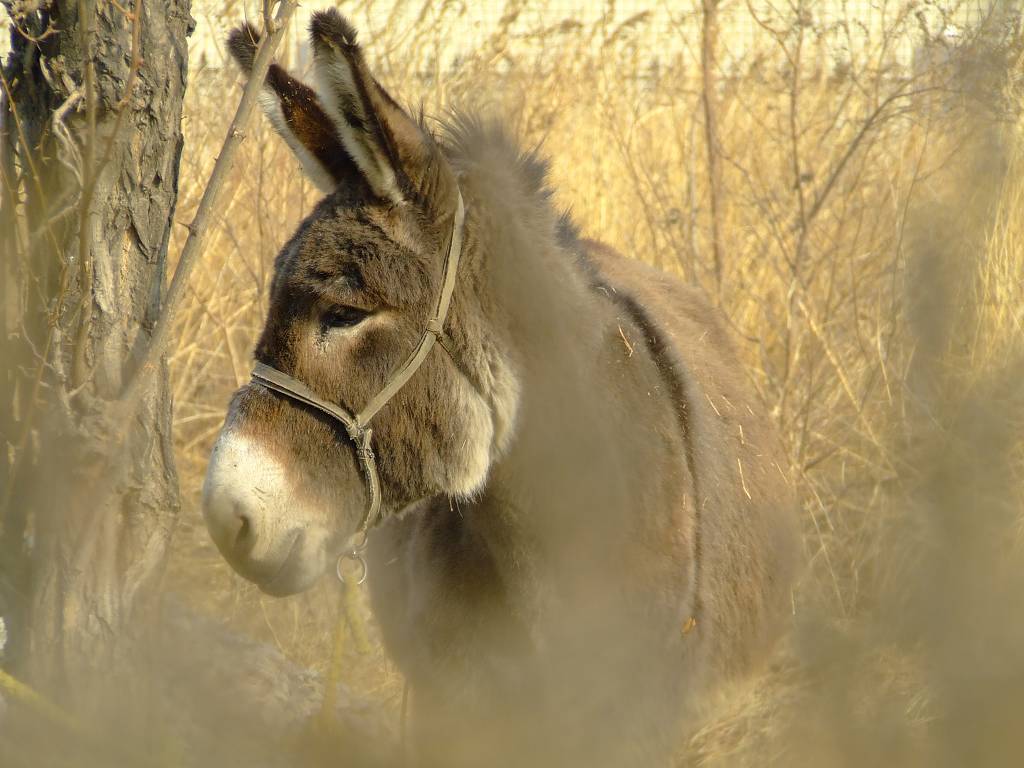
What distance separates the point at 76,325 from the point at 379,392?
747 mm

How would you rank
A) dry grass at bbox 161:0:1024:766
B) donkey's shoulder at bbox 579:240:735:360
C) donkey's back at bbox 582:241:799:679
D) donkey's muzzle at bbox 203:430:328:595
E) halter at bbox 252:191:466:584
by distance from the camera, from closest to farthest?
dry grass at bbox 161:0:1024:766, donkey's muzzle at bbox 203:430:328:595, halter at bbox 252:191:466:584, donkey's back at bbox 582:241:799:679, donkey's shoulder at bbox 579:240:735:360

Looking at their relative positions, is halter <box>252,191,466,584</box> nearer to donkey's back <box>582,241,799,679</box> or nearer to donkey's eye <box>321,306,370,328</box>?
donkey's eye <box>321,306,370,328</box>

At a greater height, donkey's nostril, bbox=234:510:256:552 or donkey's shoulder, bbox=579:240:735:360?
donkey's shoulder, bbox=579:240:735:360

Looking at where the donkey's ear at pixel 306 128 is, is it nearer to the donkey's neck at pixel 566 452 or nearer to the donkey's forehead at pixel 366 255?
the donkey's forehead at pixel 366 255

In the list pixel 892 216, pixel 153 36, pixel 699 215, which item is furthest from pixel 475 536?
pixel 699 215

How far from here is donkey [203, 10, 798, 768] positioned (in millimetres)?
2211

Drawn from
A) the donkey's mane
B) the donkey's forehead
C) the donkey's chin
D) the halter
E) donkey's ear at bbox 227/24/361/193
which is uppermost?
the donkey's mane

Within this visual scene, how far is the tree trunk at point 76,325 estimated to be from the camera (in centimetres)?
244

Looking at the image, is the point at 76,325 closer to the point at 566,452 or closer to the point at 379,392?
the point at 379,392

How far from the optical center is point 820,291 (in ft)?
17.3

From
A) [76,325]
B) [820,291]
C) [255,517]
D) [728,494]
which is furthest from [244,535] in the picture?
[820,291]

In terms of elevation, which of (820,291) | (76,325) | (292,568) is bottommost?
(292,568)

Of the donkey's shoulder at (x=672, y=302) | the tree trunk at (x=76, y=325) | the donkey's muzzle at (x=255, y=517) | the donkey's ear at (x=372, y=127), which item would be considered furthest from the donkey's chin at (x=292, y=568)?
the donkey's shoulder at (x=672, y=302)

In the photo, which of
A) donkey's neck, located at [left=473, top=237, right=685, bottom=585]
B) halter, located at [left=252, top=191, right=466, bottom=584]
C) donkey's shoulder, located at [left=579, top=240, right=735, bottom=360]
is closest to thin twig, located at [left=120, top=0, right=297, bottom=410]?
halter, located at [left=252, top=191, right=466, bottom=584]
